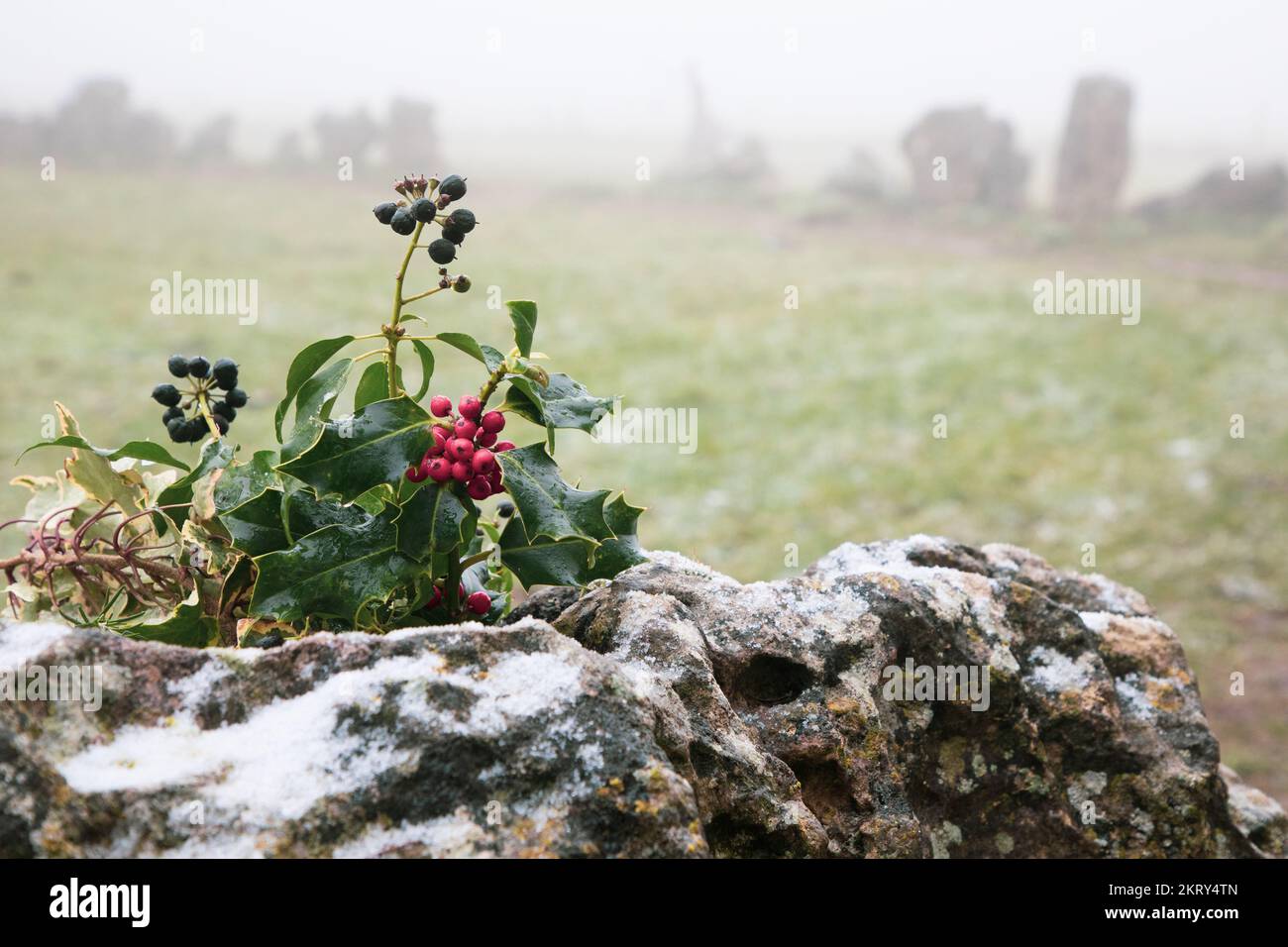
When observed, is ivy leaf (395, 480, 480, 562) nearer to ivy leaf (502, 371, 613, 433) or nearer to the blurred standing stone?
ivy leaf (502, 371, 613, 433)

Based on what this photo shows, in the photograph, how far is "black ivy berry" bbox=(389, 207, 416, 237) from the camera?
241 centimetres

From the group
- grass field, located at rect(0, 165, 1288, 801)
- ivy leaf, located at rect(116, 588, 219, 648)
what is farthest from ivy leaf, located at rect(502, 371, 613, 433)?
grass field, located at rect(0, 165, 1288, 801)

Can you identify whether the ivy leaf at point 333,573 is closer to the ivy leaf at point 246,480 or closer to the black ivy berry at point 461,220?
the ivy leaf at point 246,480

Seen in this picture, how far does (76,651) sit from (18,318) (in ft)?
63.6

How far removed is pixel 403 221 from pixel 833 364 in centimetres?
1634

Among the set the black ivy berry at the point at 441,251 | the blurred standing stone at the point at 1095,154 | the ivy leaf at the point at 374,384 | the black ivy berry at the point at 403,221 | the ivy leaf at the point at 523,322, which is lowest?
the ivy leaf at the point at 374,384

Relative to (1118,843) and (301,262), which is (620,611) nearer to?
(1118,843)

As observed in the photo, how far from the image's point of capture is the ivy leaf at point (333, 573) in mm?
2369

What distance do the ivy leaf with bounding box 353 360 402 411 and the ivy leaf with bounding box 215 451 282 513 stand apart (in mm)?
265

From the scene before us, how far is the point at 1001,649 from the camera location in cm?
315

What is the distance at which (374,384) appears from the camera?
258 cm

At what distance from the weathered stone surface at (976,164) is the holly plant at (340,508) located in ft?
98.9

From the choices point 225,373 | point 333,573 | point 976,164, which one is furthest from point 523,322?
point 976,164

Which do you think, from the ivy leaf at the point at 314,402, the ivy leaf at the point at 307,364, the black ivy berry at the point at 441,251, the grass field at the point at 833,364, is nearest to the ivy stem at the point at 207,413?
the ivy leaf at the point at 307,364
